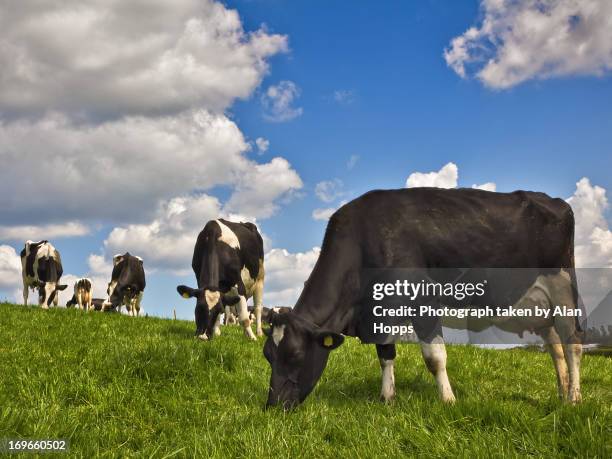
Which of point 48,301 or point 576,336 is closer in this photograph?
point 576,336

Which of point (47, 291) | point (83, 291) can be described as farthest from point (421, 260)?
point (83, 291)

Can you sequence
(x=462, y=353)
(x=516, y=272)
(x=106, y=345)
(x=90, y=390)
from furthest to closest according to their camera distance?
1. (x=462, y=353)
2. (x=106, y=345)
3. (x=516, y=272)
4. (x=90, y=390)

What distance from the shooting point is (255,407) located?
6508 mm

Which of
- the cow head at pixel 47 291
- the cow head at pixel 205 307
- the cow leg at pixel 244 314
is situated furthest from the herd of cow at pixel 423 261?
the cow head at pixel 47 291

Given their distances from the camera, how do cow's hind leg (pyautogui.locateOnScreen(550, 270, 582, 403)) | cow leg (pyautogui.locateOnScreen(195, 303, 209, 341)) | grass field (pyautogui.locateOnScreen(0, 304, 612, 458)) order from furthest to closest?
1. cow leg (pyautogui.locateOnScreen(195, 303, 209, 341))
2. cow's hind leg (pyautogui.locateOnScreen(550, 270, 582, 403))
3. grass field (pyautogui.locateOnScreen(0, 304, 612, 458))

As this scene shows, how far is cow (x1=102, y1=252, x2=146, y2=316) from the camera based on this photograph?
2764 centimetres

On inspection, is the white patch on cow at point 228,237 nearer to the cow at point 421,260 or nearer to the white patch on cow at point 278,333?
the cow at point 421,260

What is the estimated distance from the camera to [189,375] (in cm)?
766

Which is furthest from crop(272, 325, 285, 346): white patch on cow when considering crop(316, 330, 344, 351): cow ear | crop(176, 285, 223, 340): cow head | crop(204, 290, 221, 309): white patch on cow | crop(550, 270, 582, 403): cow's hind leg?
crop(204, 290, 221, 309): white patch on cow

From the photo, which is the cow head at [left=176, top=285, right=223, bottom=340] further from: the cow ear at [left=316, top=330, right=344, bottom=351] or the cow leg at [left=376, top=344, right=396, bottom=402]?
the cow ear at [left=316, top=330, right=344, bottom=351]

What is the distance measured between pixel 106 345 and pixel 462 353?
21.2 feet

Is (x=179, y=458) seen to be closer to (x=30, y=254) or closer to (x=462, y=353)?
(x=462, y=353)

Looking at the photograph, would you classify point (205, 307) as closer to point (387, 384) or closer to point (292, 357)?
point (387, 384)

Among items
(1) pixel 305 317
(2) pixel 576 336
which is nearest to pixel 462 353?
(2) pixel 576 336
